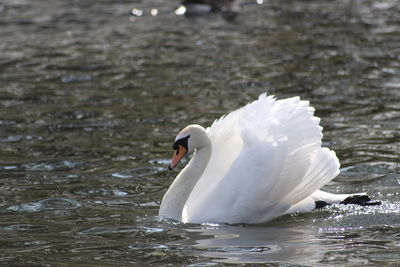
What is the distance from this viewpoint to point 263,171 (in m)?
7.68

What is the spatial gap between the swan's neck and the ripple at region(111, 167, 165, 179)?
1516mm

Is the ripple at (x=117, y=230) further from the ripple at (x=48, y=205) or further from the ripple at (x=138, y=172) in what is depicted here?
the ripple at (x=138, y=172)

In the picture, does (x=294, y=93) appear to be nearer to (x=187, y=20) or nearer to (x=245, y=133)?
(x=245, y=133)

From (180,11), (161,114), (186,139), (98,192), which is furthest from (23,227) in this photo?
(180,11)

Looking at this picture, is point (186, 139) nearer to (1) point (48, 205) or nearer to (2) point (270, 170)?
(2) point (270, 170)

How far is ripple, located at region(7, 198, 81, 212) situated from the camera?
27.0 ft

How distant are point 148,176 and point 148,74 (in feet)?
19.9

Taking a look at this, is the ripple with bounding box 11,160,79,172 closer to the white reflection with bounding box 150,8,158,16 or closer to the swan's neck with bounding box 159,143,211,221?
the swan's neck with bounding box 159,143,211,221

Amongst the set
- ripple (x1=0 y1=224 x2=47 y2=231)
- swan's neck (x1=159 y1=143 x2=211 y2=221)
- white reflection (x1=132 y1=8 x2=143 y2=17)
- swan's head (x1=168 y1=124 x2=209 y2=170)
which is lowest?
ripple (x1=0 y1=224 x2=47 y2=231)

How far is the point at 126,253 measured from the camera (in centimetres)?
673

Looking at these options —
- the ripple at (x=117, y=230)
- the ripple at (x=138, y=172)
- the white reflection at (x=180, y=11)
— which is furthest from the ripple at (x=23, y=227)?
the white reflection at (x=180, y=11)

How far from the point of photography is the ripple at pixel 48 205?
822cm

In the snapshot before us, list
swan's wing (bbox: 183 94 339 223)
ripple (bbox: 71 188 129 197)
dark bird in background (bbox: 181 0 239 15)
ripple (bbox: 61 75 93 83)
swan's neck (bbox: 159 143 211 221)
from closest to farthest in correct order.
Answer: swan's wing (bbox: 183 94 339 223) < swan's neck (bbox: 159 143 211 221) < ripple (bbox: 71 188 129 197) < ripple (bbox: 61 75 93 83) < dark bird in background (bbox: 181 0 239 15)

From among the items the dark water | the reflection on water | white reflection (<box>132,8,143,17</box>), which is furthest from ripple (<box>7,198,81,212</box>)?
white reflection (<box>132,8,143,17</box>)
